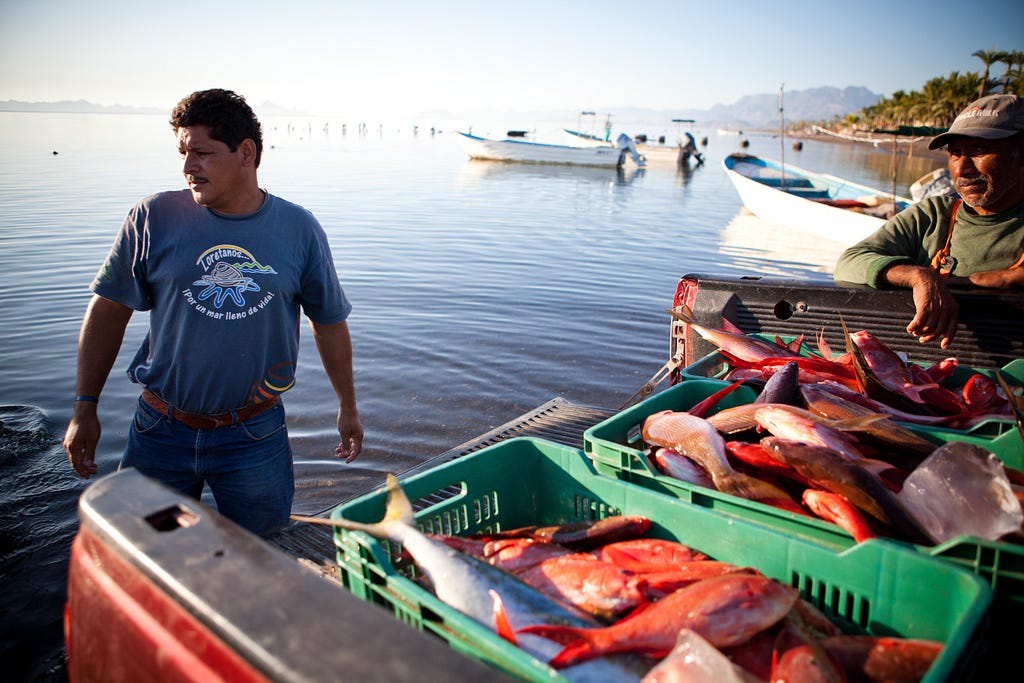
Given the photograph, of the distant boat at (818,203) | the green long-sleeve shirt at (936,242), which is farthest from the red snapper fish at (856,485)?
the distant boat at (818,203)

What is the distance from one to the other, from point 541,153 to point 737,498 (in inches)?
1735

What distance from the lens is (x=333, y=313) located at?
3383 millimetres

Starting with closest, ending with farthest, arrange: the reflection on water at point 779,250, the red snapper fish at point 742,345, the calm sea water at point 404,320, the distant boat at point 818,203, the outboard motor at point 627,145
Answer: the red snapper fish at point 742,345, the calm sea water at point 404,320, the reflection on water at point 779,250, the distant boat at point 818,203, the outboard motor at point 627,145

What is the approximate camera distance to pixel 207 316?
9.73ft

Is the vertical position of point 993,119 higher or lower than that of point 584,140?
lower

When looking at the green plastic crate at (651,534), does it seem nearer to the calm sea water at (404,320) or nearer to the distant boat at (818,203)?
the calm sea water at (404,320)

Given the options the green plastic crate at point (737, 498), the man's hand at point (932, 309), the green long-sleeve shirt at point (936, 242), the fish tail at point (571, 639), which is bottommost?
the fish tail at point (571, 639)

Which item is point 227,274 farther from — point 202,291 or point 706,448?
point 706,448

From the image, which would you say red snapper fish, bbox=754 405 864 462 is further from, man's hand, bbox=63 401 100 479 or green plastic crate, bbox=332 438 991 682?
man's hand, bbox=63 401 100 479

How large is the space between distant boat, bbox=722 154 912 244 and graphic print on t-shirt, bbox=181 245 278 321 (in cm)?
1503

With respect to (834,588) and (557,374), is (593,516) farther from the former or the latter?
(557,374)

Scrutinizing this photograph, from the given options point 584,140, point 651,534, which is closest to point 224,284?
point 651,534

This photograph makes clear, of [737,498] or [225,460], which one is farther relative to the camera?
[225,460]

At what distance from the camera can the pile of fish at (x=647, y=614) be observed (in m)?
1.52
